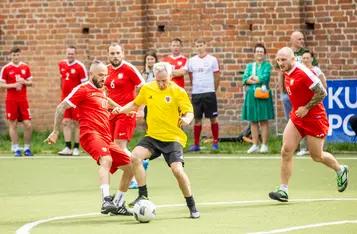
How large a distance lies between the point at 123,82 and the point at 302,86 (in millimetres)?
2911

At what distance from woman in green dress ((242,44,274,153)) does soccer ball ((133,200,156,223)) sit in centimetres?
900

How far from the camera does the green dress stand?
67.2 ft

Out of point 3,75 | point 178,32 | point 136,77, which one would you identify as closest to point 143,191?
point 136,77

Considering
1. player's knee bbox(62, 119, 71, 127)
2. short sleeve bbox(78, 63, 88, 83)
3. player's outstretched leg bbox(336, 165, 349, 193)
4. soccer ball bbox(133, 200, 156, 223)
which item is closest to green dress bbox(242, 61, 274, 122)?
short sleeve bbox(78, 63, 88, 83)

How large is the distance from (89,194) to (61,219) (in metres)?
2.76

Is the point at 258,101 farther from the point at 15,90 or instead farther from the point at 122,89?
the point at 122,89

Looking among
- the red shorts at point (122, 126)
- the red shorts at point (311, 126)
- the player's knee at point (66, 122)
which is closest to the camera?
the red shorts at point (311, 126)

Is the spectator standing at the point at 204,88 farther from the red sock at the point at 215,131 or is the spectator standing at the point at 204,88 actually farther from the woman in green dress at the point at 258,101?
the woman in green dress at the point at 258,101

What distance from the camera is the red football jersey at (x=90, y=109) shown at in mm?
12617

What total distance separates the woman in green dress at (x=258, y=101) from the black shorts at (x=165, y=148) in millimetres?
8309

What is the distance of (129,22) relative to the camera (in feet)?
78.4

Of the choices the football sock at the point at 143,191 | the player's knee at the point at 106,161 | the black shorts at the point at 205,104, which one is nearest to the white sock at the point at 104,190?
the player's knee at the point at 106,161

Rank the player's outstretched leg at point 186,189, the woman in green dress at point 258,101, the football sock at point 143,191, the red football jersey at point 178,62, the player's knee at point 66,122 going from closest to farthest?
the player's outstretched leg at point 186,189 < the football sock at point 143,191 < the woman in green dress at point 258,101 < the red football jersey at point 178,62 < the player's knee at point 66,122

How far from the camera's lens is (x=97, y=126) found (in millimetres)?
12656
